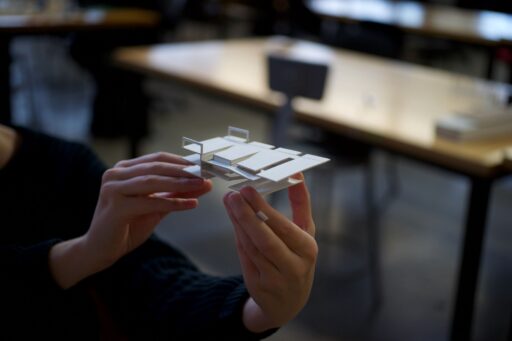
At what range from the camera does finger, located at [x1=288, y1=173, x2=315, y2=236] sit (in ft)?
1.78

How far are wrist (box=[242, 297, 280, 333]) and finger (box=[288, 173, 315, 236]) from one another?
0.12 meters

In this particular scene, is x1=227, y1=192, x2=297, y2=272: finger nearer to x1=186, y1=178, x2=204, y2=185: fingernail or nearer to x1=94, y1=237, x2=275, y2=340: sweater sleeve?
x1=186, y1=178, x2=204, y2=185: fingernail

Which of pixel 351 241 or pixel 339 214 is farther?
pixel 339 214

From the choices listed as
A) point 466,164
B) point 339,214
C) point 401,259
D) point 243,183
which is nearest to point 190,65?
point 339,214

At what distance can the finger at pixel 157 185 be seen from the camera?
0.53 meters

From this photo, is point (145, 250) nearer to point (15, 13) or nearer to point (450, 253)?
point (450, 253)

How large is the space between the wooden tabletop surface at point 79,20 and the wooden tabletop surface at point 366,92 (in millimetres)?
751

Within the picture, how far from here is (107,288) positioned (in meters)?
0.83

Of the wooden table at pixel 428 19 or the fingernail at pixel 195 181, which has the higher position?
the fingernail at pixel 195 181

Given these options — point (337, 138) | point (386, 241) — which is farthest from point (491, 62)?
point (337, 138)

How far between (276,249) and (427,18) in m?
4.02

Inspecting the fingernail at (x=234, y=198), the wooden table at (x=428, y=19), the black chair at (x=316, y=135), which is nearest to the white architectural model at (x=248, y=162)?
the fingernail at (x=234, y=198)

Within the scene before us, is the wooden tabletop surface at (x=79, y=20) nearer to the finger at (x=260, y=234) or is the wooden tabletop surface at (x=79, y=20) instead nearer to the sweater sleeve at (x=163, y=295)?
the sweater sleeve at (x=163, y=295)

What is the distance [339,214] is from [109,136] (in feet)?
4.55
